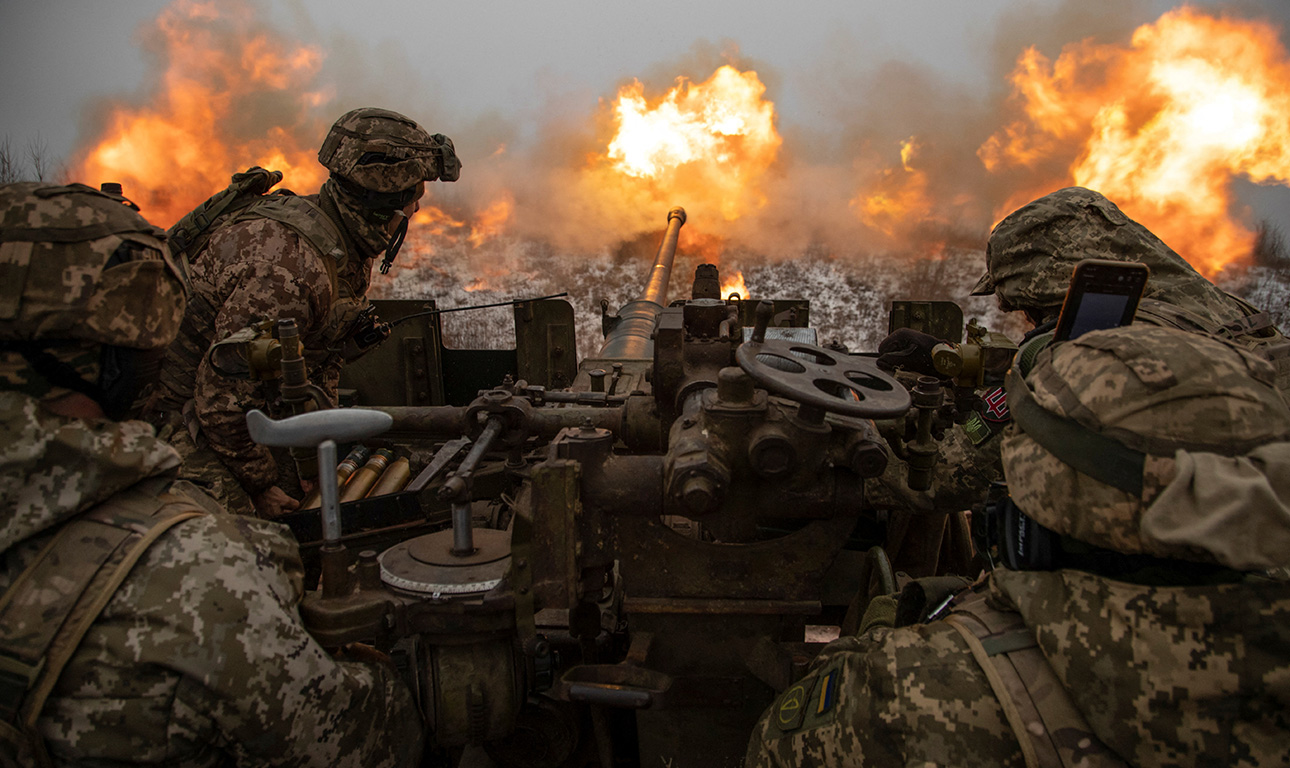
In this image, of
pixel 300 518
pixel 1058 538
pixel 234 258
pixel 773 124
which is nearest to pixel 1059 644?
pixel 1058 538

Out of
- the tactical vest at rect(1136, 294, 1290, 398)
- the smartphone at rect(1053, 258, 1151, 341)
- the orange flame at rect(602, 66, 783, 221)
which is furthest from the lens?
the orange flame at rect(602, 66, 783, 221)

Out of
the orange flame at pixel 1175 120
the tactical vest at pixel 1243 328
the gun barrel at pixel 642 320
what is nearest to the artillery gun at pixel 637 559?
the tactical vest at pixel 1243 328

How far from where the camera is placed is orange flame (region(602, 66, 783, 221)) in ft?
53.6

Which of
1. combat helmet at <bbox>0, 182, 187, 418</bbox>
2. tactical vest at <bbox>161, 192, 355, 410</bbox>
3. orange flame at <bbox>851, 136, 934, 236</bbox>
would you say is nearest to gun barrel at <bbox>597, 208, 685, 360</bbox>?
tactical vest at <bbox>161, 192, 355, 410</bbox>

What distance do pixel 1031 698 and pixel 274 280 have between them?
3938 mm

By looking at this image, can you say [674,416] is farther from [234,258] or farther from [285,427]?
[234,258]

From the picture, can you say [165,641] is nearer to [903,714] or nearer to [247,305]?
[903,714]

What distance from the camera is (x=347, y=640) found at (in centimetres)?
211

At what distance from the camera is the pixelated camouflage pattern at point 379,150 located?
4.59 metres

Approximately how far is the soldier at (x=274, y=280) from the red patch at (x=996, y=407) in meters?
3.38

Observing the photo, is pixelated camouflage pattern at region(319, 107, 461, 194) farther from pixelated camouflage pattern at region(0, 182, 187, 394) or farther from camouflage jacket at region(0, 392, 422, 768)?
camouflage jacket at region(0, 392, 422, 768)

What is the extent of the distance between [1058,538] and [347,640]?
73.3 inches

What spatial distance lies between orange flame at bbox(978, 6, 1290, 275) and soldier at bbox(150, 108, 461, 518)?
44.7ft

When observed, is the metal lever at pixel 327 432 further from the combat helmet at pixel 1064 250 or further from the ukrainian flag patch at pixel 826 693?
the combat helmet at pixel 1064 250
